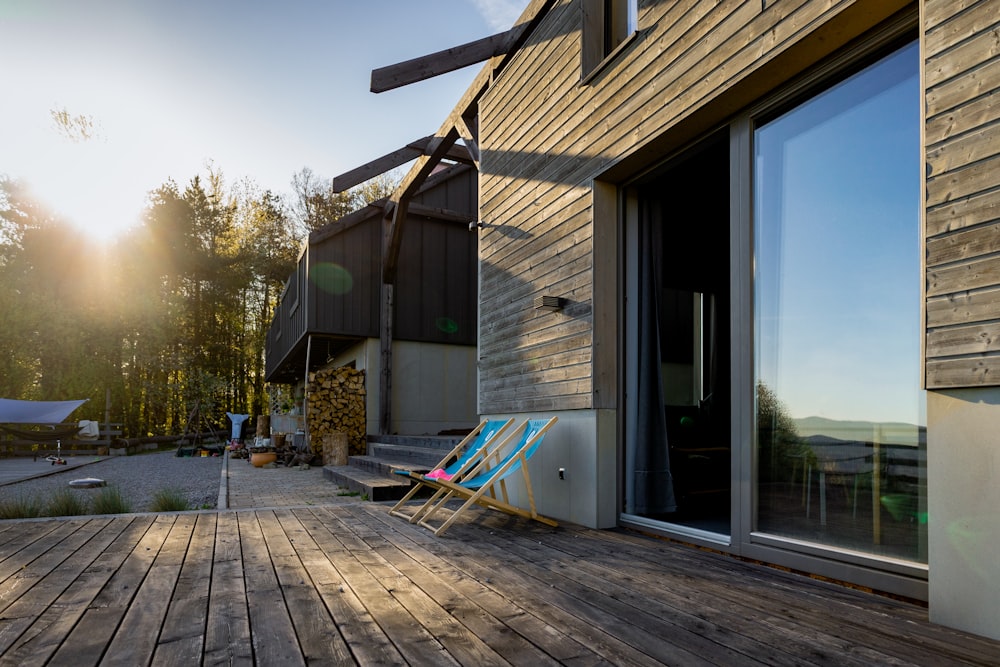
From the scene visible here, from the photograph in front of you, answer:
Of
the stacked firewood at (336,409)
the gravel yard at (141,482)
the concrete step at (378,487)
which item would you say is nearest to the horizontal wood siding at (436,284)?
the stacked firewood at (336,409)

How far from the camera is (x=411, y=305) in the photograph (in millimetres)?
10383

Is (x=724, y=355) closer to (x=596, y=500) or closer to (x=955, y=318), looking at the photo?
(x=596, y=500)

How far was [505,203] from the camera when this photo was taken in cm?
512

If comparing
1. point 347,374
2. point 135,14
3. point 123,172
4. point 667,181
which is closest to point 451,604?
point 667,181

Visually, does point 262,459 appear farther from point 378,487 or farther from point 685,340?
point 685,340

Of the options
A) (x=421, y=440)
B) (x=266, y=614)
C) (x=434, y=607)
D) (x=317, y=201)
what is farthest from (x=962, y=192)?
(x=317, y=201)

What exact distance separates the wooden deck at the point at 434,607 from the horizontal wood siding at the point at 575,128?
55.4 inches

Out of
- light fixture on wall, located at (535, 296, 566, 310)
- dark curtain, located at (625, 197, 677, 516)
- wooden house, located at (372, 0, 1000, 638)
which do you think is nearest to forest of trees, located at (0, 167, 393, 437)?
wooden house, located at (372, 0, 1000, 638)

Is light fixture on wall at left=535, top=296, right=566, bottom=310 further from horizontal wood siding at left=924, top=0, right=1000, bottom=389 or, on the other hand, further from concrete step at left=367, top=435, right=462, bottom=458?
concrete step at left=367, top=435, right=462, bottom=458

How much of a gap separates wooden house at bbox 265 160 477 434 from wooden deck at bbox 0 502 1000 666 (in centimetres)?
666

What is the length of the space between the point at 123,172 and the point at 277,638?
21.9 m

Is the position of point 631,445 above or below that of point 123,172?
below

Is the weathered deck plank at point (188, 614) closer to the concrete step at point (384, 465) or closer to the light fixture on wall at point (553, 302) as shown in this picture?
the light fixture on wall at point (553, 302)

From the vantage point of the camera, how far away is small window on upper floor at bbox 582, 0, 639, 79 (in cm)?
405
